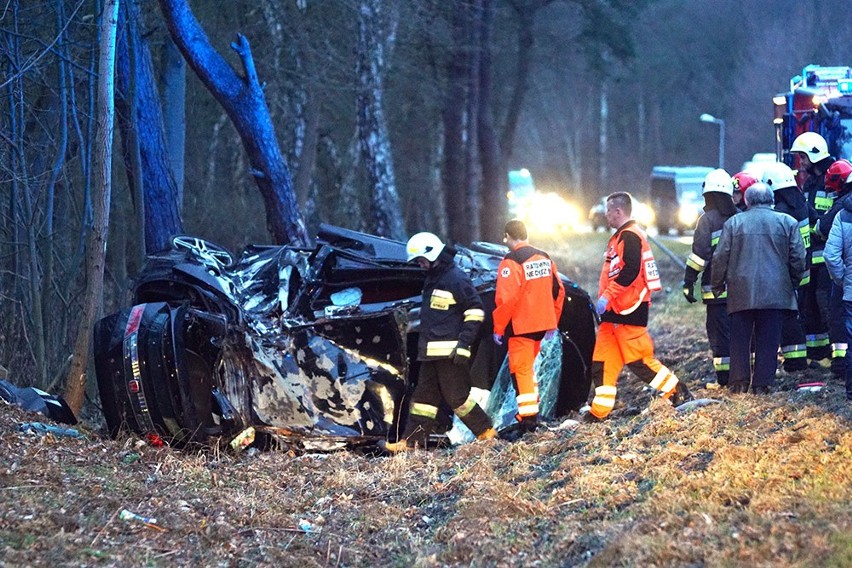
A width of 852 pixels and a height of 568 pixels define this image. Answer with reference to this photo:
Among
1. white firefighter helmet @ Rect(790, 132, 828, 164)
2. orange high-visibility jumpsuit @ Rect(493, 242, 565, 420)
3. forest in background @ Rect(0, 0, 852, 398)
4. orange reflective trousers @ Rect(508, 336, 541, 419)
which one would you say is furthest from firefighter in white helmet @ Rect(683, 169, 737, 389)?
forest in background @ Rect(0, 0, 852, 398)

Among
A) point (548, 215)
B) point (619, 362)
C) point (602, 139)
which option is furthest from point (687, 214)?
point (619, 362)

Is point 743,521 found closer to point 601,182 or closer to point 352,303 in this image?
point 352,303

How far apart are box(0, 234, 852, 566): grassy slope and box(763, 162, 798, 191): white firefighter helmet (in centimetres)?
173

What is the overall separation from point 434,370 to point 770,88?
34.3 meters

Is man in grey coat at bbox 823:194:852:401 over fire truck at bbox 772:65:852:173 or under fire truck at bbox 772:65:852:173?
under

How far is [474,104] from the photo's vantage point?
24.1 m

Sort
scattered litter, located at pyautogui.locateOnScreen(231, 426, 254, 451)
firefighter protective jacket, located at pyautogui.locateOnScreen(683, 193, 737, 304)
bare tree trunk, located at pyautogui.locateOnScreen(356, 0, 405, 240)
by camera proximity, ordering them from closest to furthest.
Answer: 1. scattered litter, located at pyautogui.locateOnScreen(231, 426, 254, 451)
2. firefighter protective jacket, located at pyautogui.locateOnScreen(683, 193, 737, 304)
3. bare tree trunk, located at pyautogui.locateOnScreen(356, 0, 405, 240)

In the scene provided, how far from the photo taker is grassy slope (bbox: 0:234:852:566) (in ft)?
16.7

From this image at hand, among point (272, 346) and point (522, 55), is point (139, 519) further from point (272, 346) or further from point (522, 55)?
point (522, 55)

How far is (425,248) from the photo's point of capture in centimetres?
780

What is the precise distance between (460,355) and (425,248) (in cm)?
79

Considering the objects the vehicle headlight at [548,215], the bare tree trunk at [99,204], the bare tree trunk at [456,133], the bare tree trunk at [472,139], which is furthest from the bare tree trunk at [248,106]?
the vehicle headlight at [548,215]

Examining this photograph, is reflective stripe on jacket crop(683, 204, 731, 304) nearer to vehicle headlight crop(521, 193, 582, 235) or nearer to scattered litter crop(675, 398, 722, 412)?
scattered litter crop(675, 398, 722, 412)

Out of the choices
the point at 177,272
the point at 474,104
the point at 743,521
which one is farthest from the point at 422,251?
the point at 474,104
